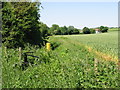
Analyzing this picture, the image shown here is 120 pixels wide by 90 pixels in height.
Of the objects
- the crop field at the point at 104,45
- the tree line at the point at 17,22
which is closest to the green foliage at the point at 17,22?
the tree line at the point at 17,22

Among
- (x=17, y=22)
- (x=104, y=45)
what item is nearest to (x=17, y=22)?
(x=17, y=22)

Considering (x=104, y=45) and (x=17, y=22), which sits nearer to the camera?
(x=17, y=22)

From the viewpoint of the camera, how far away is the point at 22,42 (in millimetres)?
16141

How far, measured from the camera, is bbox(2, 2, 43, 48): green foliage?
15391 millimetres

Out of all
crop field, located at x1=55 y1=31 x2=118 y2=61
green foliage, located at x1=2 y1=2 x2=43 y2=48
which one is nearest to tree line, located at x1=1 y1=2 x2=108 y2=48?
green foliage, located at x1=2 y1=2 x2=43 y2=48

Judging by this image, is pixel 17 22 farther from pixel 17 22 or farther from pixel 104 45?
pixel 104 45

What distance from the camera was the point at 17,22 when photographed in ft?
51.9

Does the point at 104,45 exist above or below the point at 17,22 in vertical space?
below

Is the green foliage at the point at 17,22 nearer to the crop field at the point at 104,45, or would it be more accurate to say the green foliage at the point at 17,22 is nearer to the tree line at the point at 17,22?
the tree line at the point at 17,22

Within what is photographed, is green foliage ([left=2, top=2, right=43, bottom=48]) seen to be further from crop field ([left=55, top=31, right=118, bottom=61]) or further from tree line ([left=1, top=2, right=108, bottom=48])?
crop field ([left=55, top=31, right=118, bottom=61])

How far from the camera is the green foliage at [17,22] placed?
15391 millimetres

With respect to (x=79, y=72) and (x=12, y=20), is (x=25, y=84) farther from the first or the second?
(x=12, y=20)

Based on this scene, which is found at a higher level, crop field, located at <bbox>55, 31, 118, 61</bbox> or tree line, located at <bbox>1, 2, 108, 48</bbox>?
tree line, located at <bbox>1, 2, 108, 48</bbox>

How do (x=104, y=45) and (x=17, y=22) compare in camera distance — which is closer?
(x=17, y=22)
